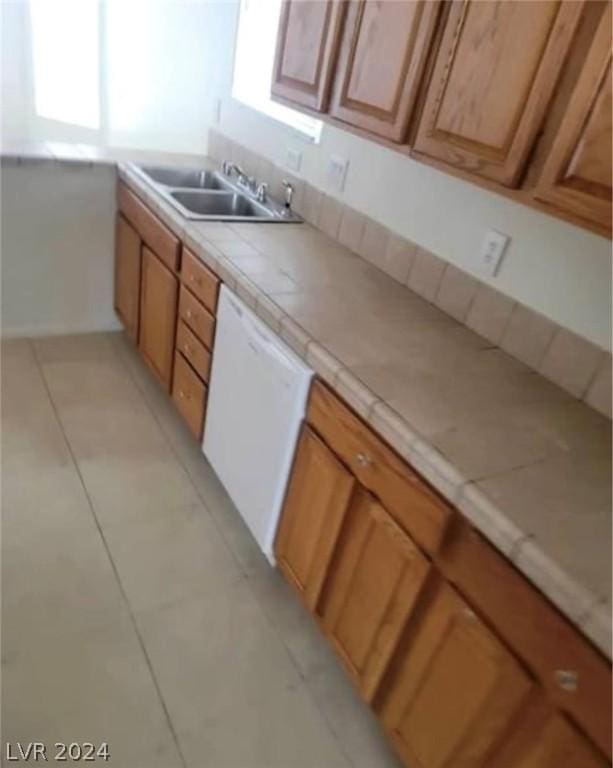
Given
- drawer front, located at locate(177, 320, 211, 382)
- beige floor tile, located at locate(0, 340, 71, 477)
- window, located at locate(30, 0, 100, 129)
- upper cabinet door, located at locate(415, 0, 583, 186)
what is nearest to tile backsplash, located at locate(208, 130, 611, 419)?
upper cabinet door, located at locate(415, 0, 583, 186)

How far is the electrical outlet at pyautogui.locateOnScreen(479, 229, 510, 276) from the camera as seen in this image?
1614mm

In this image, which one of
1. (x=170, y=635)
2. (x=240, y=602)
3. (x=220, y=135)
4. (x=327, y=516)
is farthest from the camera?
(x=220, y=135)

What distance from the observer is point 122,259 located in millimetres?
2795

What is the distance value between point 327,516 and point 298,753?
1.97ft

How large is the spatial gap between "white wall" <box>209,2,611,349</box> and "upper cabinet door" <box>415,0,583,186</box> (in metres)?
0.30

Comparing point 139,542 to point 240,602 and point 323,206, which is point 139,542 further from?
point 323,206

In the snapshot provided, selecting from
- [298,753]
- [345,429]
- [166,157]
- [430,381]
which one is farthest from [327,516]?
[166,157]

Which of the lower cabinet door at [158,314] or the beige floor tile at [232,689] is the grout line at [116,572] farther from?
the lower cabinet door at [158,314]

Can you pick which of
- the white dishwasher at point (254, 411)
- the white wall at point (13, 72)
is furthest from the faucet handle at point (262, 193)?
the white wall at point (13, 72)

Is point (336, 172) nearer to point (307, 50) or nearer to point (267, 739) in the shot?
point (307, 50)

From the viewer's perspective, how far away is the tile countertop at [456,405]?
0.99 m

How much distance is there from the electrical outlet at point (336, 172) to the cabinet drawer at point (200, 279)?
0.62 metres

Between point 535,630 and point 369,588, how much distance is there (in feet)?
1.55

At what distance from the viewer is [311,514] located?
5.14 feet
